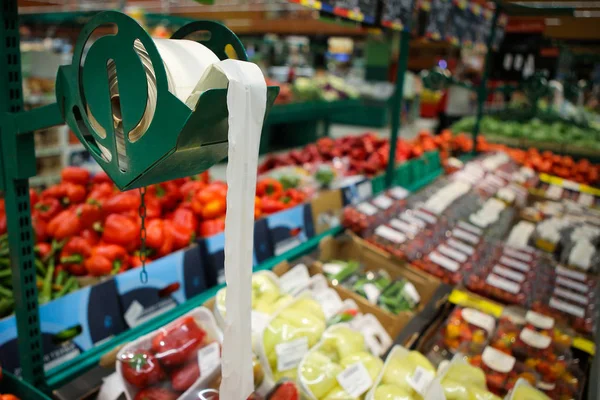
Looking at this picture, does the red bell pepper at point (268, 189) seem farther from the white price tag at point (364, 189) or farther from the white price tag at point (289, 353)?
the white price tag at point (289, 353)

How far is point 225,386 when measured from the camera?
0.78 metres

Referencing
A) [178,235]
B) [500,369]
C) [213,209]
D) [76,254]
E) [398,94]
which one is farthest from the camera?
[398,94]

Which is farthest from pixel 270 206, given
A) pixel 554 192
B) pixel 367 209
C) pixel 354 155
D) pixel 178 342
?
pixel 554 192

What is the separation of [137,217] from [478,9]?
12.5 feet

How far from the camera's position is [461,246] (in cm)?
250

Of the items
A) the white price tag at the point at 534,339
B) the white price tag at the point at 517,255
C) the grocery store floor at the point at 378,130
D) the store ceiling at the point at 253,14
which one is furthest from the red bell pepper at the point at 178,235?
the store ceiling at the point at 253,14

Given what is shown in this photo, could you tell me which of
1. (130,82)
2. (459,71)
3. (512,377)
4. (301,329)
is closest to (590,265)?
(512,377)

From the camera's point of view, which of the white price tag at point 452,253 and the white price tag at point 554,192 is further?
the white price tag at point 554,192

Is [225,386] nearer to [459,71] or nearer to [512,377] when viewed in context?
[512,377]

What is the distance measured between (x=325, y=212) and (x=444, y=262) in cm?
82

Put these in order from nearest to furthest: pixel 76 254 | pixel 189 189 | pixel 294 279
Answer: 1. pixel 76 254
2. pixel 294 279
3. pixel 189 189

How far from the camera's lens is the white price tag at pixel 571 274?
2.32 m

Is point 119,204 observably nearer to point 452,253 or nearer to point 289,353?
point 289,353

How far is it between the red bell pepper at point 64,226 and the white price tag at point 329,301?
1.12 metres
